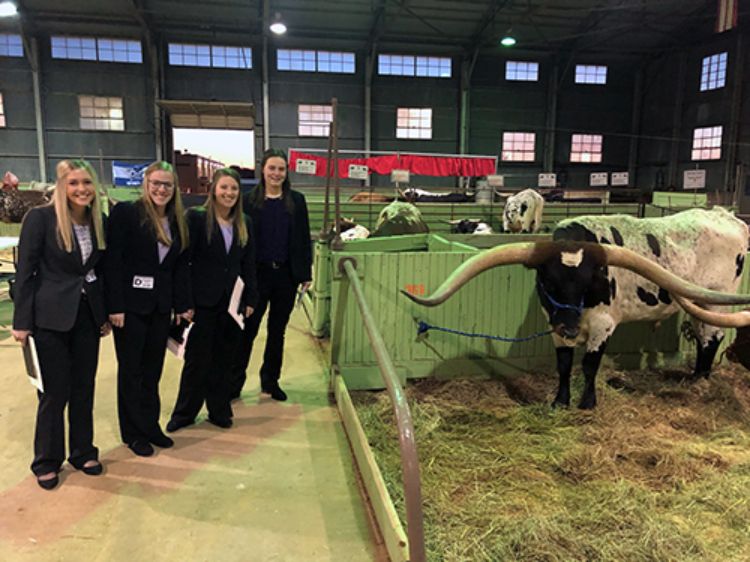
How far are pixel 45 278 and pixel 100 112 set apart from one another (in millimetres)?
20105

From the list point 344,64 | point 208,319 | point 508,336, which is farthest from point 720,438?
point 344,64

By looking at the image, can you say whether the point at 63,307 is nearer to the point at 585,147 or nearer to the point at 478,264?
the point at 478,264

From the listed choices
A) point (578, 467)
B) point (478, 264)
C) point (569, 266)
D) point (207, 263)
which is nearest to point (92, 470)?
point (207, 263)

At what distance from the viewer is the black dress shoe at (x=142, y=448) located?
3402mm

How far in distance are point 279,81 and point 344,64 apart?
2670mm

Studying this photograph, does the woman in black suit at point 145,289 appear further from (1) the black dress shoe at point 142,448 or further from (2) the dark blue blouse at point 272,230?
(2) the dark blue blouse at point 272,230

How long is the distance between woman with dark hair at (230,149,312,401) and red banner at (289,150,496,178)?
11.1 meters

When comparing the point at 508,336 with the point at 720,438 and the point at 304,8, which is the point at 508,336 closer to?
the point at 720,438

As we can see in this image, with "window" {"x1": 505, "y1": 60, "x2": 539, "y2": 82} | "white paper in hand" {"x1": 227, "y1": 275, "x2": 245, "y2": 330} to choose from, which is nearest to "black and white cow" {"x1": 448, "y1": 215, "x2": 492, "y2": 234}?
"white paper in hand" {"x1": 227, "y1": 275, "x2": 245, "y2": 330}

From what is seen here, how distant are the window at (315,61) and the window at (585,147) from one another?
1010 cm

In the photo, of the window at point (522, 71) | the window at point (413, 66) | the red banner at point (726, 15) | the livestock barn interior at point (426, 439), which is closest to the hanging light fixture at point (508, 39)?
the window at point (522, 71)

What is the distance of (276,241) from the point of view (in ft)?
13.3

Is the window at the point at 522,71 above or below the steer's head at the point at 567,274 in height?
above

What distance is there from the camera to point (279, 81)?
68.3 ft
